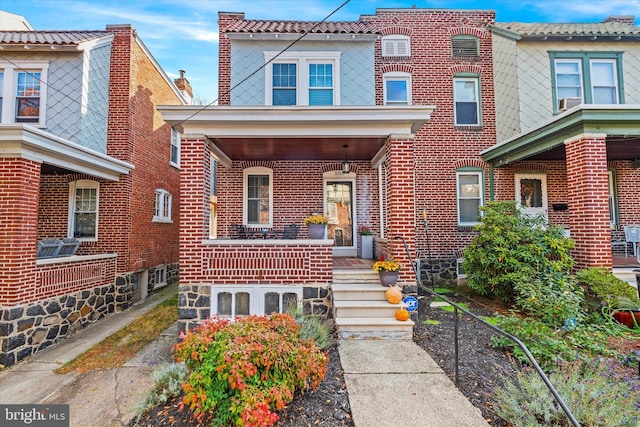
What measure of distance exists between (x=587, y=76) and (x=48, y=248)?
15862 millimetres

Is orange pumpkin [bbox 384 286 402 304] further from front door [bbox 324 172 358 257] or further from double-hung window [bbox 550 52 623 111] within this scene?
double-hung window [bbox 550 52 623 111]

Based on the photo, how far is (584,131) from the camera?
20.8ft

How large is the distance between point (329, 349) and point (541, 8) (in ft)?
40.6

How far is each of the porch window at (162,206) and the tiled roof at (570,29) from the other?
13174mm

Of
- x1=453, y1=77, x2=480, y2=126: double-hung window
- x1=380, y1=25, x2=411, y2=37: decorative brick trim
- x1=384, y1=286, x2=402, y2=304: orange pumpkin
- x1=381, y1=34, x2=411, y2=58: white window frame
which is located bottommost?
x1=384, y1=286, x2=402, y2=304: orange pumpkin

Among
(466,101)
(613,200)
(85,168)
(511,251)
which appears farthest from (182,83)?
(613,200)

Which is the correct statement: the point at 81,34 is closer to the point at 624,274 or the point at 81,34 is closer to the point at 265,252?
the point at 265,252

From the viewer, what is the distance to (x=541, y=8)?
31.8 feet

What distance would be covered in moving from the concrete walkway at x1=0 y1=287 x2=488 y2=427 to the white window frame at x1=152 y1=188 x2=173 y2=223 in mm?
5475

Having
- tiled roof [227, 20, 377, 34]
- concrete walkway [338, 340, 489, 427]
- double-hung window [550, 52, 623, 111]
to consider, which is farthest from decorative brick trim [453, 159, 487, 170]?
concrete walkway [338, 340, 489, 427]

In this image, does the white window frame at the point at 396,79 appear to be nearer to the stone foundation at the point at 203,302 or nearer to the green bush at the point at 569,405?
the stone foundation at the point at 203,302

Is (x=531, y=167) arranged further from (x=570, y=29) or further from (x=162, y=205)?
(x=162, y=205)

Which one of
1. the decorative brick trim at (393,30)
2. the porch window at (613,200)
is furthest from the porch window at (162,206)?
the porch window at (613,200)

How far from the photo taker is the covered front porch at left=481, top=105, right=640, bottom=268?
20.6 ft
